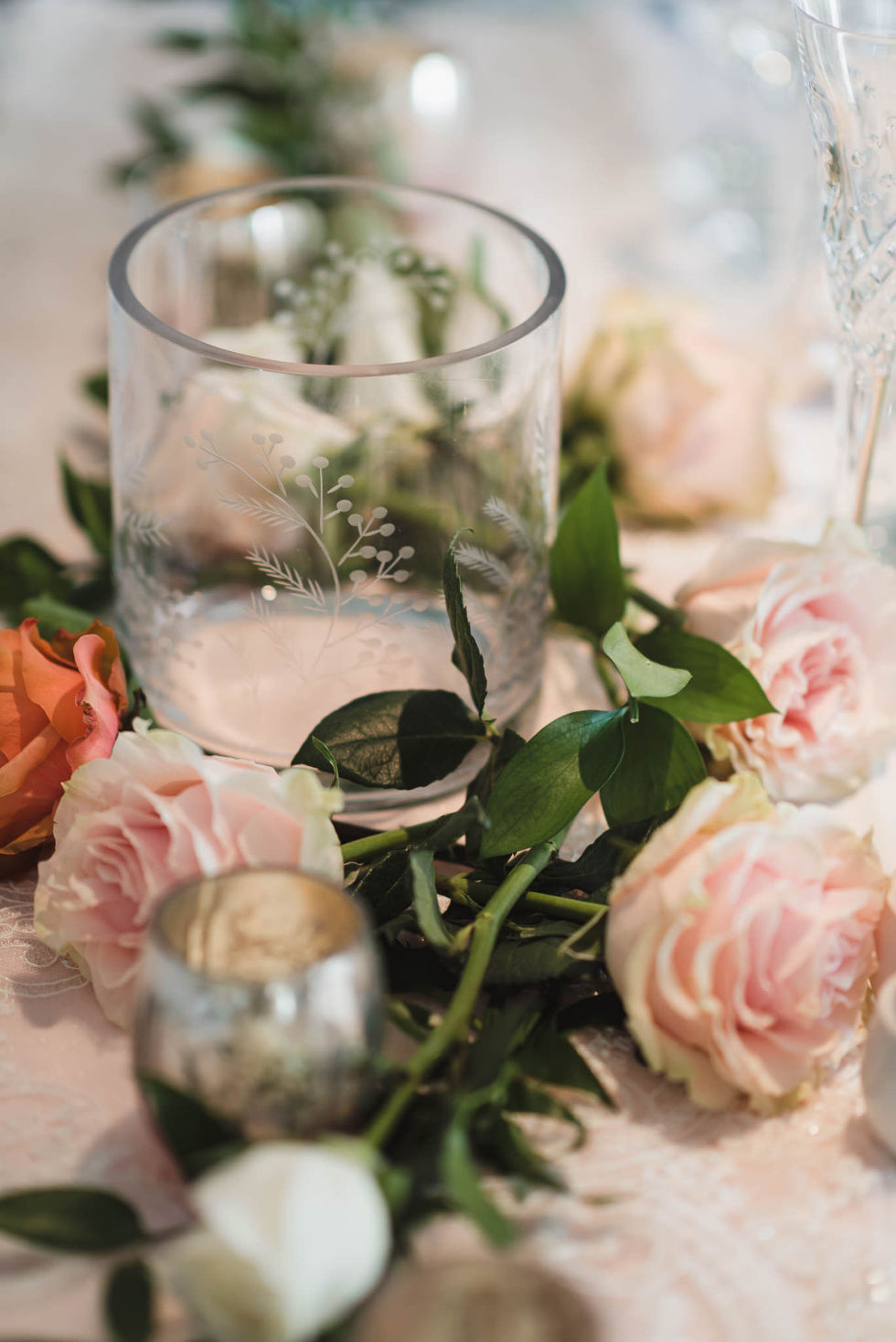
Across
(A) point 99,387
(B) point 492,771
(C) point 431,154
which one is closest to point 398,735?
(B) point 492,771

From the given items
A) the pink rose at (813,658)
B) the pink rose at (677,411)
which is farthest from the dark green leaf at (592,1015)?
the pink rose at (677,411)

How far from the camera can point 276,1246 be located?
0.21 metres

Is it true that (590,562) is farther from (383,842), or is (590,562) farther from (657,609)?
(383,842)

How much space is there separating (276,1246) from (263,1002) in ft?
0.14

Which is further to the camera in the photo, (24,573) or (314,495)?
(24,573)

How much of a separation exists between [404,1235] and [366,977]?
0.19 ft

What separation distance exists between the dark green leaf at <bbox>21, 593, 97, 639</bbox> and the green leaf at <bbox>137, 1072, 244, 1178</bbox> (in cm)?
23

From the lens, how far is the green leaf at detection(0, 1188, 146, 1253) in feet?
0.83

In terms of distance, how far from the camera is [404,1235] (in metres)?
0.25

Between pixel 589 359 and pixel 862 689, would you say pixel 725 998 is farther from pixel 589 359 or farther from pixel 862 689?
pixel 589 359

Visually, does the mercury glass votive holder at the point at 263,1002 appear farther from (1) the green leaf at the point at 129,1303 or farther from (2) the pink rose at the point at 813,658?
(2) the pink rose at the point at 813,658

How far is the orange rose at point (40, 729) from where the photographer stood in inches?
13.7

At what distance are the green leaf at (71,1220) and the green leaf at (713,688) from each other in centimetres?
20

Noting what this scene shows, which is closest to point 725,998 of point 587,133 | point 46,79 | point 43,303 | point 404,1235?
point 404,1235
